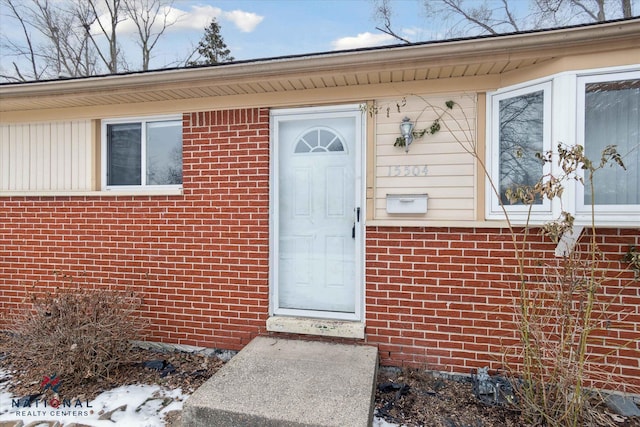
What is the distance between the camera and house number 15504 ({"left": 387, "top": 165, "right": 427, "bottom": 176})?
332cm

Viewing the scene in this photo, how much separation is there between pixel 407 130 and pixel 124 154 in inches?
126

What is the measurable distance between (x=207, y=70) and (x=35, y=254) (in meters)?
3.16

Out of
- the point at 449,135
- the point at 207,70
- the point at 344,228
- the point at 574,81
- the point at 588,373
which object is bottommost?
the point at 588,373

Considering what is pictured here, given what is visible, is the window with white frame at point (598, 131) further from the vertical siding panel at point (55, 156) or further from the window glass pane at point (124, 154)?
the vertical siding panel at point (55, 156)

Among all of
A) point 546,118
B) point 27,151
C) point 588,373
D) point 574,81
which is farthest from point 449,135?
point 27,151

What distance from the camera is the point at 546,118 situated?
2809 mm

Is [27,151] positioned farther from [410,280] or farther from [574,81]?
[574,81]

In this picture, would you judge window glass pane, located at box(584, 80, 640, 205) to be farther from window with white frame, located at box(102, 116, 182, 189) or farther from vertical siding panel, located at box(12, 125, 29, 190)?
vertical siding panel, located at box(12, 125, 29, 190)

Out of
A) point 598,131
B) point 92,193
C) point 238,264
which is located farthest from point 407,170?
point 92,193

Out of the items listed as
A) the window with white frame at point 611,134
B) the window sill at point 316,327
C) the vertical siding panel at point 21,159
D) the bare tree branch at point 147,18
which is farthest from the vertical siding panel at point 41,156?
the bare tree branch at point 147,18

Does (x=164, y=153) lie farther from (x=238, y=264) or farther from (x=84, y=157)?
(x=238, y=264)

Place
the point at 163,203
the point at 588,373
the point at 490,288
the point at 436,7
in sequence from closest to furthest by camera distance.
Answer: the point at 588,373, the point at 490,288, the point at 163,203, the point at 436,7

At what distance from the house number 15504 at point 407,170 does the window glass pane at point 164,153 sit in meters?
2.33

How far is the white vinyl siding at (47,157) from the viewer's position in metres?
4.12
